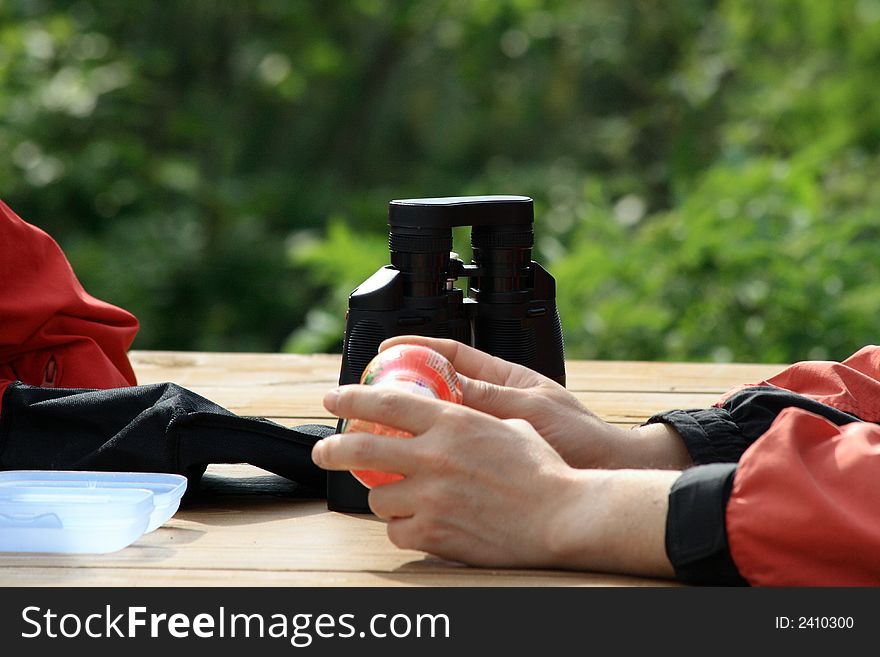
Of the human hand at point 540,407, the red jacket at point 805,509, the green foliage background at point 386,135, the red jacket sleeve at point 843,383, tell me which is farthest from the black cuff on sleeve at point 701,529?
the green foliage background at point 386,135

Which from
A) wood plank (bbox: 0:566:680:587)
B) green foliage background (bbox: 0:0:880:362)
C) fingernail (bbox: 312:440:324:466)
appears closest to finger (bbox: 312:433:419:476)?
fingernail (bbox: 312:440:324:466)

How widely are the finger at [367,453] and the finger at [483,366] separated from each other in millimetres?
179

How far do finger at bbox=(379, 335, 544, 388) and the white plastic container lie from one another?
31cm

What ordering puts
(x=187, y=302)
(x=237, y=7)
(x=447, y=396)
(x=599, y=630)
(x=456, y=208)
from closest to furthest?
(x=599, y=630) → (x=447, y=396) → (x=456, y=208) → (x=187, y=302) → (x=237, y=7)

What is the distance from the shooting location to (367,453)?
1.09 meters

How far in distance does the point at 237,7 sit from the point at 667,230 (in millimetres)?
3165

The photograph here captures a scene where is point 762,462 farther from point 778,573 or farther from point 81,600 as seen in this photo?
point 81,600

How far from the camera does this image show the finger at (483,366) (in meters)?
1.27

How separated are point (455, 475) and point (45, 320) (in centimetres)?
68

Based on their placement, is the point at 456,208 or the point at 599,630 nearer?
the point at 599,630

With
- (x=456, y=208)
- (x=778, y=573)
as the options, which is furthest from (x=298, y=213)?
(x=778, y=573)

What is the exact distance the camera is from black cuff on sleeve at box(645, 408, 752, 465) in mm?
1314

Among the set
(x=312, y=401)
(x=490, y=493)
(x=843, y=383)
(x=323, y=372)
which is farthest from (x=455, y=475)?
(x=323, y=372)

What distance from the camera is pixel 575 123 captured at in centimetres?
559
